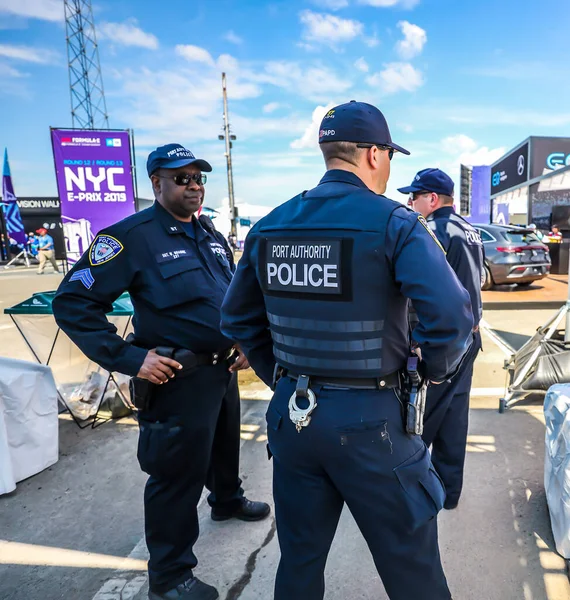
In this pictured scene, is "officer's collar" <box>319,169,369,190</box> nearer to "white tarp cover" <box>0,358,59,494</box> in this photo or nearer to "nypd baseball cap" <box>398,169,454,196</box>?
"nypd baseball cap" <box>398,169,454,196</box>

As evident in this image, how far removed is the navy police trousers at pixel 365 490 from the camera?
1330mm

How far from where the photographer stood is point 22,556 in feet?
7.57

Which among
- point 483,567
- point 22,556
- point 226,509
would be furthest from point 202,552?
point 483,567

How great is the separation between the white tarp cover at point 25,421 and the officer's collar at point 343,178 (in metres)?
2.51

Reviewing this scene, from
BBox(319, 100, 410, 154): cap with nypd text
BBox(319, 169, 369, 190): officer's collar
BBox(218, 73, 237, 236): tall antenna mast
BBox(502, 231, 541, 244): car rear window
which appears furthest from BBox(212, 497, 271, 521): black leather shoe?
BBox(218, 73, 237, 236): tall antenna mast

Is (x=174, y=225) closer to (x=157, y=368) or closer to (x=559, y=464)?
(x=157, y=368)

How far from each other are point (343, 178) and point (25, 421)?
266cm

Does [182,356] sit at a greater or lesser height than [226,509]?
greater

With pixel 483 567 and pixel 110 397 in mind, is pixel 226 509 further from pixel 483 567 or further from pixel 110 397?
pixel 110 397

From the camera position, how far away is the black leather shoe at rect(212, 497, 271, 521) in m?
2.52

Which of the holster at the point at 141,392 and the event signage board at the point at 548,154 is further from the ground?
the event signage board at the point at 548,154

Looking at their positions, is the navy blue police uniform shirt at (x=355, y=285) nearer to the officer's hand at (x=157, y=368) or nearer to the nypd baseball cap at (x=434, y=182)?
the officer's hand at (x=157, y=368)

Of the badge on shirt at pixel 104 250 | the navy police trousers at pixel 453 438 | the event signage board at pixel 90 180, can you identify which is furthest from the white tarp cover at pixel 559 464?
the event signage board at pixel 90 180

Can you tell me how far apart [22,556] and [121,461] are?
939 millimetres
